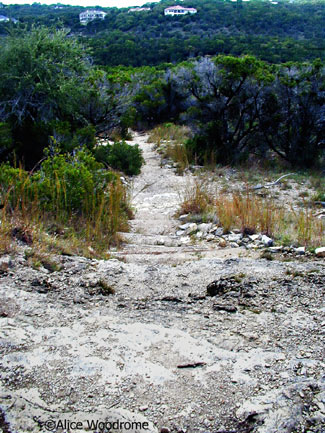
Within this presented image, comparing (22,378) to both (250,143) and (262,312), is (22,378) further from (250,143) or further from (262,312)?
(250,143)

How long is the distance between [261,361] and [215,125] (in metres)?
9.58

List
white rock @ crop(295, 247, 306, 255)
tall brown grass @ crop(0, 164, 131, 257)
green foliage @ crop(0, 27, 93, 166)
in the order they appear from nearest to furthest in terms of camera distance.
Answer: tall brown grass @ crop(0, 164, 131, 257) < white rock @ crop(295, 247, 306, 255) < green foliage @ crop(0, 27, 93, 166)

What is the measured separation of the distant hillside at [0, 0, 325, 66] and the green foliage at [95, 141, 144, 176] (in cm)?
2219

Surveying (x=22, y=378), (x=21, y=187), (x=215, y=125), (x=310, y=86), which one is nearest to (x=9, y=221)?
(x=21, y=187)

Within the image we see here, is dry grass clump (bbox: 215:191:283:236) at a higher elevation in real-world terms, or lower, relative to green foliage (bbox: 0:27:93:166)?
lower

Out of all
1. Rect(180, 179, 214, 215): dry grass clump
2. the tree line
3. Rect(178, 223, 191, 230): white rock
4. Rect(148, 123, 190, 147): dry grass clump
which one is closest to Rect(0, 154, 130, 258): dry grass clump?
Rect(178, 223, 191, 230): white rock

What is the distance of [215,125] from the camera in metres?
11.3

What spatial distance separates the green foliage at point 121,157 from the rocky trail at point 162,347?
6.50 m

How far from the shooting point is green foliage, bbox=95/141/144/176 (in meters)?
10.2

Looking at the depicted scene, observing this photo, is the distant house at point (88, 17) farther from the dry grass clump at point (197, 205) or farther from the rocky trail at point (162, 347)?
the rocky trail at point (162, 347)

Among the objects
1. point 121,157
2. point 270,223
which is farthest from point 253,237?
point 121,157

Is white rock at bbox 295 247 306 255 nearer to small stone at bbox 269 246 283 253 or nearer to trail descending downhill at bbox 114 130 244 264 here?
small stone at bbox 269 246 283 253

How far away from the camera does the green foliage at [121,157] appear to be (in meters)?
10.2

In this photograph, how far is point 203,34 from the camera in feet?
161
